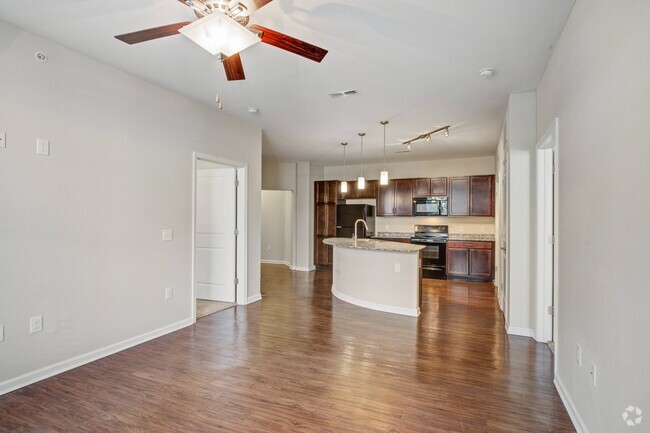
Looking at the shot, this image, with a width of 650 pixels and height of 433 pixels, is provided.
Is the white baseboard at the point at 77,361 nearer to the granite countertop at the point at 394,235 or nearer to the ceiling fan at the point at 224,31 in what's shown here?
the ceiling fan at the point at 224,31

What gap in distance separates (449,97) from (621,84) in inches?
95.8

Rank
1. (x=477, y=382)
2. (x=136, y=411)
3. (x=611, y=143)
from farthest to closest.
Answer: (x=477, y=382)
(x=136, y=411)
(x=611, y=143)

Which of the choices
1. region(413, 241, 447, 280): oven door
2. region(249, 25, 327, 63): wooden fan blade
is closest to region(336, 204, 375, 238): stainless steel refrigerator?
region(413, 241, 447, 280): oven door

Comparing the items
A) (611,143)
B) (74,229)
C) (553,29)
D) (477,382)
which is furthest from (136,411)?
(553,29)

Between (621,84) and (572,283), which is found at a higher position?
(621,84)

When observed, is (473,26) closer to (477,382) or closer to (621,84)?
(621,84)

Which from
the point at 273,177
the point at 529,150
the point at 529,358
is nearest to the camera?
the point at 529,358

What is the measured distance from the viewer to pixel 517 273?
12.4 feet

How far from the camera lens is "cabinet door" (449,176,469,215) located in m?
7.29

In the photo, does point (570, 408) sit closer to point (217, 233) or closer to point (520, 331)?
point (520, 331)

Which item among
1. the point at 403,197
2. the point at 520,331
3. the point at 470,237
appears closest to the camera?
the point at 520,331

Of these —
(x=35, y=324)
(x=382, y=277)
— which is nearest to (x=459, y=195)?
(x=382, y=277)

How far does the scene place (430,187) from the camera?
7570 millimetres

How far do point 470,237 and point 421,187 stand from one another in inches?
60.0
